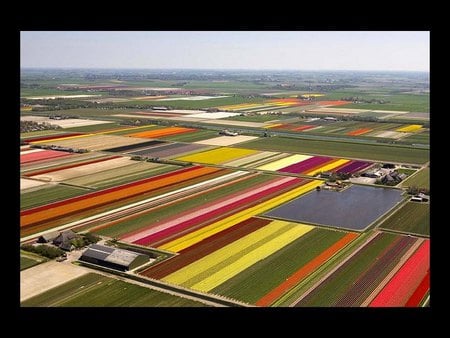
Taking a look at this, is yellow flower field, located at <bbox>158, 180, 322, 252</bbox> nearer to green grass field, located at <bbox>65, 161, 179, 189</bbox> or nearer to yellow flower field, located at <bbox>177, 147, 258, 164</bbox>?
green grass field, located at <bbox>65, 161, 179, 189</bbox>

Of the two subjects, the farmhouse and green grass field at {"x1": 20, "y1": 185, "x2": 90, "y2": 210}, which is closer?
the farmhouse

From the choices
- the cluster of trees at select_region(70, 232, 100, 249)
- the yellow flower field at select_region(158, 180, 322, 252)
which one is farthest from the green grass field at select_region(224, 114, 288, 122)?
the cluster of trees at select_region(70, 232, 100, 249)

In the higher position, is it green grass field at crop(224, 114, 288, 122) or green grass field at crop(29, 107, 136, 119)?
green grass field at crop(29, 107, 136, 119)

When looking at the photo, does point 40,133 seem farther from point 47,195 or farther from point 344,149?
point 344,149

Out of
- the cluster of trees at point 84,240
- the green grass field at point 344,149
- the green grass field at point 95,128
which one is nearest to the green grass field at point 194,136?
the green grass field at point 344,149

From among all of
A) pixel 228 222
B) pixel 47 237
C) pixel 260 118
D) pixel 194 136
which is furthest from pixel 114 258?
pixel 260 118

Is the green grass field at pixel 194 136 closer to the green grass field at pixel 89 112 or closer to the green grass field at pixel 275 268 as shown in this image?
the green grass field at pixel 89 112
